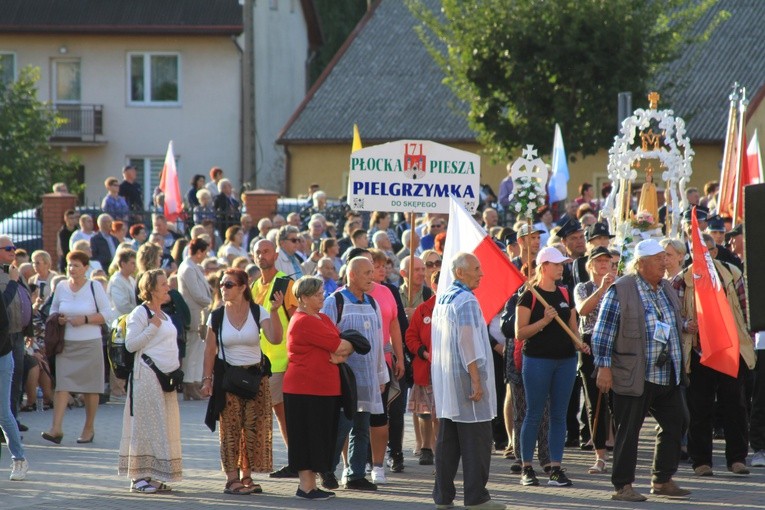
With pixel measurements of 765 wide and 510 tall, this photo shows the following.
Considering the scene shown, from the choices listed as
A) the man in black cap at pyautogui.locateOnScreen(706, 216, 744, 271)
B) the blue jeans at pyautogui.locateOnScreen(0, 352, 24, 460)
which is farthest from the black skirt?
the man in black cap at pyautogui.locateOnScreen(706, 216, 744, 271)

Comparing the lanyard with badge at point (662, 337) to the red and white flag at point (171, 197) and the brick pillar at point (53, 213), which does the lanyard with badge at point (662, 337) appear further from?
the brick pillar at point (53, 213)

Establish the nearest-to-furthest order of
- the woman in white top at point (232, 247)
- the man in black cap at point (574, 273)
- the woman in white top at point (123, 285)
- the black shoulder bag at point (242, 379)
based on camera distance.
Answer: the black shoulder bag at point (242, 379), the man in black cap at point (574, 273), the woman in white top at point (123, 285), the woman in white top at point (232, 247)

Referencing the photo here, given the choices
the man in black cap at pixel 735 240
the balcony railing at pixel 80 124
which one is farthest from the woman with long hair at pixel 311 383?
the balcony railing at pixel 80 124

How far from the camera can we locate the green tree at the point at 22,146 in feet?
105

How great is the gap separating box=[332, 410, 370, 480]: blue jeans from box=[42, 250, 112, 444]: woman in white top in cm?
Result: 366

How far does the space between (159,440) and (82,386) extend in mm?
3115

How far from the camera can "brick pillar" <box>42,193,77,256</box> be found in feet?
87.5

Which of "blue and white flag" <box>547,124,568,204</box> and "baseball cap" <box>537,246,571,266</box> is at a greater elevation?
"blue and white flag" <box>547,124,568,204</box>

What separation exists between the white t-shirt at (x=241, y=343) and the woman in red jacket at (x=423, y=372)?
1.53 meters

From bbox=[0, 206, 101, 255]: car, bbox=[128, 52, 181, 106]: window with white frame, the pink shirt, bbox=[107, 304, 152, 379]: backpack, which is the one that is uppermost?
bbox=[128, 52, 181, 106]: window with white frame

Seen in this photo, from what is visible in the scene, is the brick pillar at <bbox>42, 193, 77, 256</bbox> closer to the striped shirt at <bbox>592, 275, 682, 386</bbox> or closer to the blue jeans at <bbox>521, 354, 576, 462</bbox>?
the blue jeans at <bbox>521, 354, 576, 462</bbox>

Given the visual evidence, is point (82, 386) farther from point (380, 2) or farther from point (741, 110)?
point (380, 2)

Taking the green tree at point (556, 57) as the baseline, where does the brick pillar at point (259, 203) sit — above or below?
below

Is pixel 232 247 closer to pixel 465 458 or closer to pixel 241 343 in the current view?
pixel 241 343
